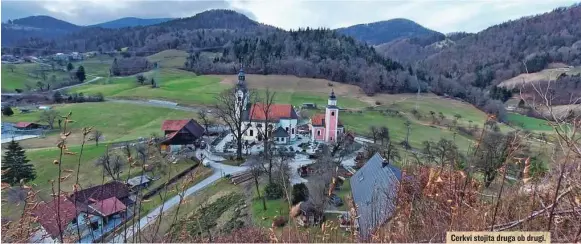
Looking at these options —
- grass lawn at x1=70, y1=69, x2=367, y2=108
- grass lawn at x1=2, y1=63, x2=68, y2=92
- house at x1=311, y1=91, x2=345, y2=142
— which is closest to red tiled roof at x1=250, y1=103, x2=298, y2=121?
house at x1=311, y1=91, x2=345, y2=142

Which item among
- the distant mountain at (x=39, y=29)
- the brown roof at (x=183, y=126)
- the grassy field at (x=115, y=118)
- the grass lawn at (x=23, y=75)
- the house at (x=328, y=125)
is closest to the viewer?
the brown roof at (x=183, y=126)

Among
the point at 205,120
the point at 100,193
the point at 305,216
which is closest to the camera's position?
the point at 100,193

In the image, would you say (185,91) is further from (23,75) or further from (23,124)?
(23,75)

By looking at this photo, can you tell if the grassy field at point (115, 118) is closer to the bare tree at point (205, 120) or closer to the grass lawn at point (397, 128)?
the bare tree at point (205, 120)

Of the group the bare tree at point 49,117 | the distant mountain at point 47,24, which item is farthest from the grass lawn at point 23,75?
the distant mountain at point 47,24

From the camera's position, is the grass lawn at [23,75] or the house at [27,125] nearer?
the house at [27,125]

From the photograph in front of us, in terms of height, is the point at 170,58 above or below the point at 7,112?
above

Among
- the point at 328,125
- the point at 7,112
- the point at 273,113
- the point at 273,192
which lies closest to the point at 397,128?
the point at 328,125
